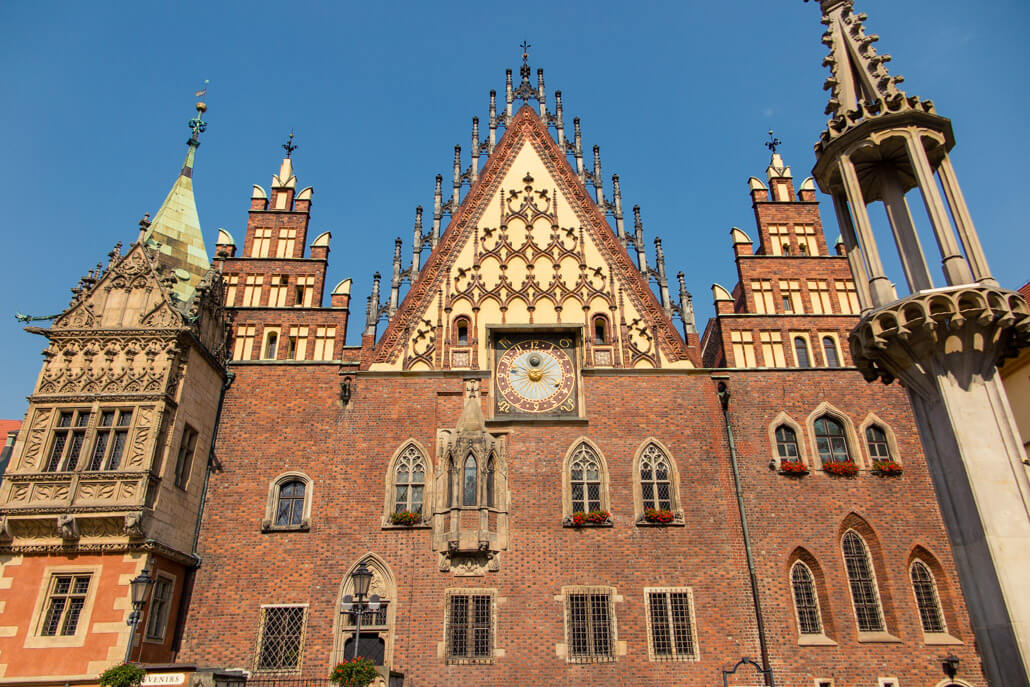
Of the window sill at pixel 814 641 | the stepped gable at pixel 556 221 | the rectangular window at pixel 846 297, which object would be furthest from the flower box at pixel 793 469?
the rectangular window at pixel 846 297

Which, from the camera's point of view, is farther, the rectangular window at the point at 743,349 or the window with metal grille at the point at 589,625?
the rectangular window at the point at 743,349

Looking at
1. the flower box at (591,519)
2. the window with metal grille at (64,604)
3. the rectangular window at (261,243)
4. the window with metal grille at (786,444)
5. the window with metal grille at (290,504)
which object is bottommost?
the window with metal grille at (64,604)

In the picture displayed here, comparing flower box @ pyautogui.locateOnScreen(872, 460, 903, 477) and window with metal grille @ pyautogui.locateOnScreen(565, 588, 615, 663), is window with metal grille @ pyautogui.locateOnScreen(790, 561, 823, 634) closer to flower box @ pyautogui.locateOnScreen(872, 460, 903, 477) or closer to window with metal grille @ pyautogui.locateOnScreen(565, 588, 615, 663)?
flower box @ pyautogui.locateOnScreen(872, 460, 903, 477)

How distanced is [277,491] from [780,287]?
15.0 meters

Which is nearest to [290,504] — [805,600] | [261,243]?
[261,243]

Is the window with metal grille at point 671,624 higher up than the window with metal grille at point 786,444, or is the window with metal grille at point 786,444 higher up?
the window with metal grille at point 786,444

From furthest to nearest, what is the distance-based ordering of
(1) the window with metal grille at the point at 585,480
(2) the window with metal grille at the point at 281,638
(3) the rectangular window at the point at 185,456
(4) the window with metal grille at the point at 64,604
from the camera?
(1) the window with metal grille at the point at 585,480 → (3) the rectangular window at the point at 185,456 → (2) the window with metal grille at the point at 281,638 → (4) the window with metal grille at the point at 64,604

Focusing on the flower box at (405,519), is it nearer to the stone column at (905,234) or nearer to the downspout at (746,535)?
the downspout at (746,535)

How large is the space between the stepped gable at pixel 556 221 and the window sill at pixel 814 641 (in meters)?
7.32

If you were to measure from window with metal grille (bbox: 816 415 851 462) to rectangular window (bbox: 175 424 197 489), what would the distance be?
16013 millimetres

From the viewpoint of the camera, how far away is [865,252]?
40.0ft

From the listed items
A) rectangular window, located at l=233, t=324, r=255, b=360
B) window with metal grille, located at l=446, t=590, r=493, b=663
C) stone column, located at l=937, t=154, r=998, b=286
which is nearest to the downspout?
window with metal grille, located at l=446, t=590, r=493, b=663

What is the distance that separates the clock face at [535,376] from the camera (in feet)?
65.6

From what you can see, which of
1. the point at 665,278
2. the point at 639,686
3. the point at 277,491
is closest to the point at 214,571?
the point at 277,491
